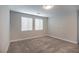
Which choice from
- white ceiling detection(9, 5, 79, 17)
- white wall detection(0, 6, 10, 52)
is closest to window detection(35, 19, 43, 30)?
white ceiling detection(9, 5, 79, 17)

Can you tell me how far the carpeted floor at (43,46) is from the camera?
1455 millimetres

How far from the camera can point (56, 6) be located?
4.69ft

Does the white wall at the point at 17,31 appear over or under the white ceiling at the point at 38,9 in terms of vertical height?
under

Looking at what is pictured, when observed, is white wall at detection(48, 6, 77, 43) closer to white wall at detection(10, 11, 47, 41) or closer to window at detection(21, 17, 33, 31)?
white wall at detection(10, 11, 47, 41)

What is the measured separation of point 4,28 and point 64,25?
45.0 inches

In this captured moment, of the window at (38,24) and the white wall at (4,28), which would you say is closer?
the white wall at (4,28)

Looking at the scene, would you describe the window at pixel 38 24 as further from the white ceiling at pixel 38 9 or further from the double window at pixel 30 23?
the white ceiling at pixel 38 9

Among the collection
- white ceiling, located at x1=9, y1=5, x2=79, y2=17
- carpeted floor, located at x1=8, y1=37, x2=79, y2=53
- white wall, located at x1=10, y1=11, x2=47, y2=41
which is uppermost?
white ceiling, located at x1=9, y1=5, x2=79, y2=17

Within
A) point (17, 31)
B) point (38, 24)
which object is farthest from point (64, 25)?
point (17, 31)

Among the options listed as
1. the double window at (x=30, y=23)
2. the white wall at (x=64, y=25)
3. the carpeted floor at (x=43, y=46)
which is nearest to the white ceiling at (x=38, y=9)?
the white wall at (x=64, y=25)

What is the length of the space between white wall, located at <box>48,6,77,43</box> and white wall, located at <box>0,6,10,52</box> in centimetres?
82

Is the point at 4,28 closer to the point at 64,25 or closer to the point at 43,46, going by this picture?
the point at 43,46

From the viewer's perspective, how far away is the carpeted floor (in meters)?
1.46

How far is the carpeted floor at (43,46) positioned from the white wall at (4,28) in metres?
0.13
